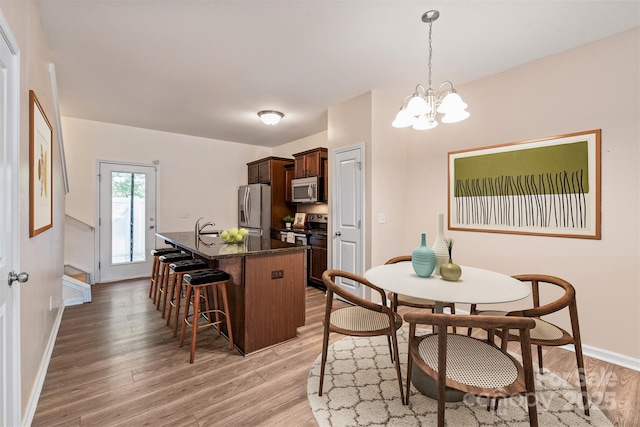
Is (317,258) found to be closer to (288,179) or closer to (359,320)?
(288,179)

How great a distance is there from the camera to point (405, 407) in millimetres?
1781

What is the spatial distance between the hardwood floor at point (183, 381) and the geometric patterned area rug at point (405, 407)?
0.11m

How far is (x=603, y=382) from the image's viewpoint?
2.05 m

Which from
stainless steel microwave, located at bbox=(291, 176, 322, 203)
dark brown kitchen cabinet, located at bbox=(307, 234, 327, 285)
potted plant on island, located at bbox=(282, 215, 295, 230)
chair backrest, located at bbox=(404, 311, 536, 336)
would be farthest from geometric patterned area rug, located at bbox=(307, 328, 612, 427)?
potted plant on island, located at bbox=(282, 215, 295, 230)

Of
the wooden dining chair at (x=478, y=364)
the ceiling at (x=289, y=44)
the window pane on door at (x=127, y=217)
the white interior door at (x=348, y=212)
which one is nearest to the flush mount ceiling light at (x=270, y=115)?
the ceiling at (x=289, y=44)

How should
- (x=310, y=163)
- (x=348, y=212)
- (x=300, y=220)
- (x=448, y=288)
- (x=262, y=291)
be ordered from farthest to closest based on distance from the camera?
(x=300, y=220) < (x=310, y=163) < (x=348, y=212) < (x=262, y=291) < (x=448, y=288)

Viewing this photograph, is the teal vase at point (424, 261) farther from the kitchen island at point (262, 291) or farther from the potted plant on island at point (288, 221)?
the potted plant on island at point (288, 221)

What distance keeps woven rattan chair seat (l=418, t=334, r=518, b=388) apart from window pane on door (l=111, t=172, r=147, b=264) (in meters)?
5.11

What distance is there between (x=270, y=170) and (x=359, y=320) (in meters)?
4.04

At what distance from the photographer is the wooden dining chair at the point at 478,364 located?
1.24m

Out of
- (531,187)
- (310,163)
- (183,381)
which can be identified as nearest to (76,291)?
(183,381)

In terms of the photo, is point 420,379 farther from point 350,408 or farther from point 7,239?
point 7,239

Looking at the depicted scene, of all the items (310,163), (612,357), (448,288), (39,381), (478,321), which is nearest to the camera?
(478,321)

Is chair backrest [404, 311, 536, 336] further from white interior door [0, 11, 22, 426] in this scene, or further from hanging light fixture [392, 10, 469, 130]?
white interior door [0, 11, 22, 426]
